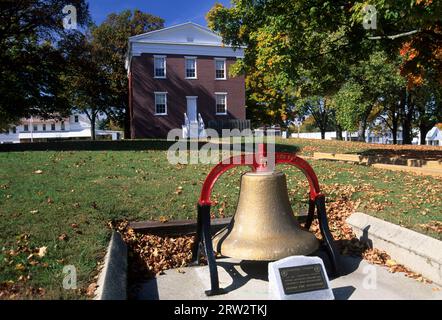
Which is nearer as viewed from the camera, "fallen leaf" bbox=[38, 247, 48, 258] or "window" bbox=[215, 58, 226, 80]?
"fallen leaf" bbox=[38, 247, 48, 258]

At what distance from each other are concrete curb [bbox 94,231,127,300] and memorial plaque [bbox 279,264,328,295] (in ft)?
5.49

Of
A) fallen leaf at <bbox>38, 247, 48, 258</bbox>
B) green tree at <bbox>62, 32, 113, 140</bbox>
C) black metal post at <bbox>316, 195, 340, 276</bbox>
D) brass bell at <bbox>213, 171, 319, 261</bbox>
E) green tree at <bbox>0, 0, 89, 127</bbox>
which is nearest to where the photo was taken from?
fallen leaf at <bbox>38, 247, 48, 258</bbox>

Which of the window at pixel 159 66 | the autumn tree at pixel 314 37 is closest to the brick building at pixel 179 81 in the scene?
the window at pixel 159 66

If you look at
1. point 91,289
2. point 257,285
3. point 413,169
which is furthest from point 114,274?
point 413,169

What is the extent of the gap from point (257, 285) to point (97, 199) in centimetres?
357

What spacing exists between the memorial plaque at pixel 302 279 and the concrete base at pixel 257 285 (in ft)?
1.51

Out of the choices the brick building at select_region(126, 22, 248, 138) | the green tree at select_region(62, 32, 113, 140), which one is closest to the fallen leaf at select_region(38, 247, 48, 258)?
the green tree at select_region(62, 32, 113, 140)

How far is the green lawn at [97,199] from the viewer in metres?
5.02

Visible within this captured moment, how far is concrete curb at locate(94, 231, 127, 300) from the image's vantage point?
13.7 feet

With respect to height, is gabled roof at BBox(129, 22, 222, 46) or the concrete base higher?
gabled roof at BBox(129, 22, 222, 46)

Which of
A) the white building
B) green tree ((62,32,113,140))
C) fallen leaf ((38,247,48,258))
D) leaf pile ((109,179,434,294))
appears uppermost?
green tree ((62,32,113,140))

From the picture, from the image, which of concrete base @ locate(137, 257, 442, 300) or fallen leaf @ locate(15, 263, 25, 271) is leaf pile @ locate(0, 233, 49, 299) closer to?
fallen leaf @ locate(15, 263, 25, 271)

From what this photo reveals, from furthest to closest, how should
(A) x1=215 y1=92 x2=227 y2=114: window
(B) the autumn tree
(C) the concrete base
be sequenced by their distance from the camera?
1. (A) x1=215 y1=92 x2=227 y2=114: window
2. (B) the autumn tree
3. (C) the concrete base

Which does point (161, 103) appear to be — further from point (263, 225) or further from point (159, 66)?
point (263, 225)
